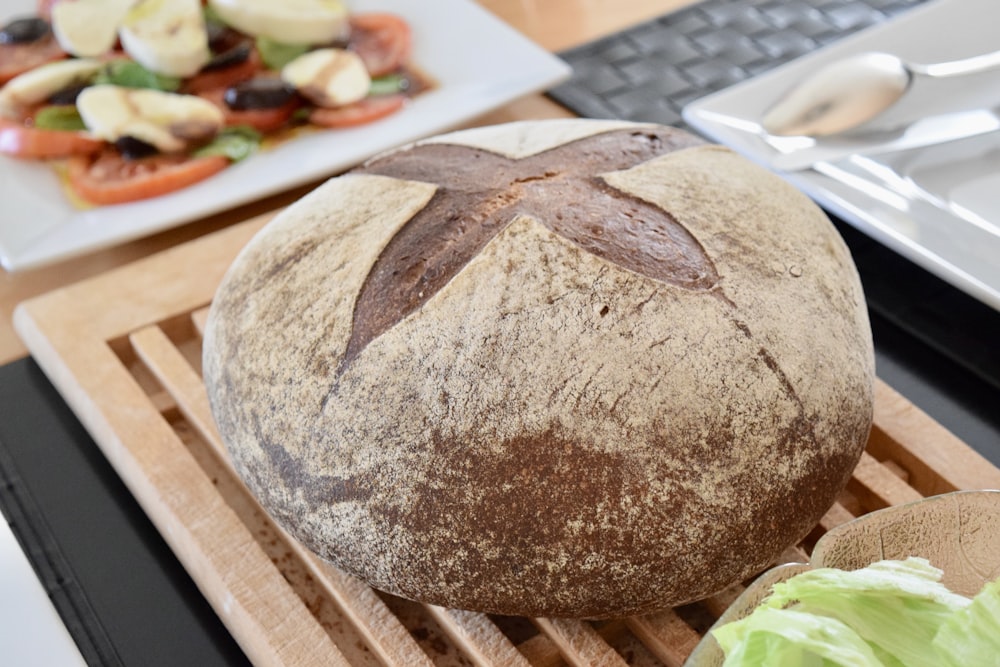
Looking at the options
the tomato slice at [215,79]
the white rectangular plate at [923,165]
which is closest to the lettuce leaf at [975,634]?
the white rectangular plate at [923,165]

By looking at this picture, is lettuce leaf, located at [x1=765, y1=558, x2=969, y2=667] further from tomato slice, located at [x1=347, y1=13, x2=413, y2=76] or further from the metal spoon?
tomato slice, located at [x1=347, y1=13, x2=413, y2=76]

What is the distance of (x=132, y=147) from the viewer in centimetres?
135

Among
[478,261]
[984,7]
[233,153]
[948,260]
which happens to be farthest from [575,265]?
[984,7]

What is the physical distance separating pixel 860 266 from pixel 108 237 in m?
0.88

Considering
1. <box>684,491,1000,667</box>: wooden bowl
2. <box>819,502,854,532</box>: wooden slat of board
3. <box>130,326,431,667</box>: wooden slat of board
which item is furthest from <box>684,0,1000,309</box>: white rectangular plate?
<box>130,326,431,667</box>: wooden slat of board

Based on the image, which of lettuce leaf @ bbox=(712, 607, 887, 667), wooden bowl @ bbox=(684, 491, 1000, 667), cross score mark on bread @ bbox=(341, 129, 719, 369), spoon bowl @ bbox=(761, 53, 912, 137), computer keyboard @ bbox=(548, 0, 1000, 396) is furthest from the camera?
→ computer keyboard @ bbox=(548, 0, 1000, 396)

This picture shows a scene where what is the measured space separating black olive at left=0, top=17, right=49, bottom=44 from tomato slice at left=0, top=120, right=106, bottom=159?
0.27 metres

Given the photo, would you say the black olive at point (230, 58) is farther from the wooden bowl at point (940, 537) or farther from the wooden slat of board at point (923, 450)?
the wooden bowl at point (940, 537)

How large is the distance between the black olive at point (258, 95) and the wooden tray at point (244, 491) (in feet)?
1.01

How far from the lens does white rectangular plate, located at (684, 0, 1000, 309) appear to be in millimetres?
1060

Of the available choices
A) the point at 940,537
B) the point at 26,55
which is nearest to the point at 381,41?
the point at 26,55

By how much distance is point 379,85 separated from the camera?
1506 millimetres

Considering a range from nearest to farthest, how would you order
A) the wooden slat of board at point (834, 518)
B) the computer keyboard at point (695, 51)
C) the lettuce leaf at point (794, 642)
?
the lettuce leaf at point (794, 642) → the wooden slat of board at point (834, 518) → the computer keyboard at point (695, 51)

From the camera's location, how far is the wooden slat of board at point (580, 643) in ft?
2.50
